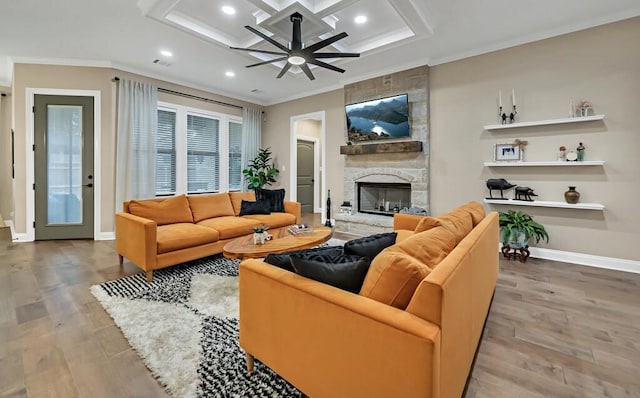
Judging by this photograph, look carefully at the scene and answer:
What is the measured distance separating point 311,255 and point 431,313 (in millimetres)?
603

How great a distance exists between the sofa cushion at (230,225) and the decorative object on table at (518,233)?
3258 mm

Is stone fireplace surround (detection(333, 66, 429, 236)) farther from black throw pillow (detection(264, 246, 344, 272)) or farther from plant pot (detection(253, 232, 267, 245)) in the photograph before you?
black throw pillow (detection(264, 246, 344, 272))

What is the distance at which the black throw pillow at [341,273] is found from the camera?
51.0 inches

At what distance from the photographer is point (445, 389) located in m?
1.07

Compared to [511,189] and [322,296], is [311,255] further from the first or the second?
[511,189]

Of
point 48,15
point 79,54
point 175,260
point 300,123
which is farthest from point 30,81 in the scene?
point 300,123

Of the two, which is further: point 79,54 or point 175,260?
point 79,54

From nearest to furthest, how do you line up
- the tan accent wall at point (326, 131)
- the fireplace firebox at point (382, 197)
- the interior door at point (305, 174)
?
1. the fireplace firebox at point (382, 197)
2. the tan accent wall at point (326, 131)
3. the interior door at point (305, 174)

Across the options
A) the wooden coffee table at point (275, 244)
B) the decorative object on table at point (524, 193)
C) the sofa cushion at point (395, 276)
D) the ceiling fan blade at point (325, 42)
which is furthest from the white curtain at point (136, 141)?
the decorative object on table at point (524, 193)

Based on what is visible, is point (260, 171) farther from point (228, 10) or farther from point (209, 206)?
point (228, 10)

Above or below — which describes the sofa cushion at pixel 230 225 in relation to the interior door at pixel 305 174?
below

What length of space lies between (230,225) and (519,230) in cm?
369

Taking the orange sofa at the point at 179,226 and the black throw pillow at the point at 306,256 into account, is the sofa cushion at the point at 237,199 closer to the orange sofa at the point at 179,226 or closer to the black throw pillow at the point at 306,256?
the orange sofa at the point at 179,226

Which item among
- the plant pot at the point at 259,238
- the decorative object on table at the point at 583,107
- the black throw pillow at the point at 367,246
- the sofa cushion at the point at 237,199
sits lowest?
the plant pot at the point at 259,238
